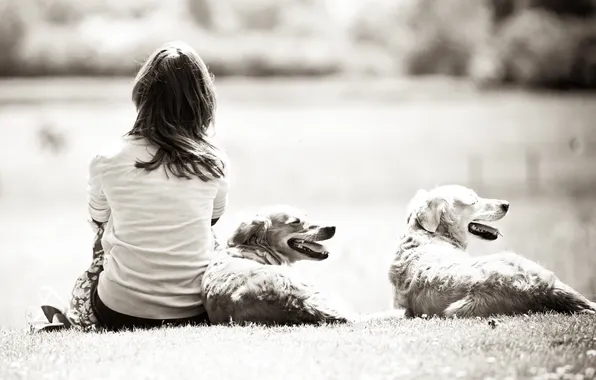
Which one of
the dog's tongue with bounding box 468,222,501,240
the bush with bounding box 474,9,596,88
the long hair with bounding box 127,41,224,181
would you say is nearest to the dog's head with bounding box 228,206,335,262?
the long hair with bounding box 127,41,224,181

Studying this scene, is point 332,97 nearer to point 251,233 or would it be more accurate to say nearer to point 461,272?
point 251,233

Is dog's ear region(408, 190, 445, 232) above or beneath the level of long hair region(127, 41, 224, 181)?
beneath

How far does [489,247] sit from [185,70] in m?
5.30

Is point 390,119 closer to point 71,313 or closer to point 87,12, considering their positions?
point 87,12

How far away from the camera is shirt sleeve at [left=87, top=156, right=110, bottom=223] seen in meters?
4.03

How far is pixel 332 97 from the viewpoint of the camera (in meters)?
10.8

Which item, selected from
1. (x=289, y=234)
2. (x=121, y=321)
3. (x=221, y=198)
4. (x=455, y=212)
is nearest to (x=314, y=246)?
(x=289, y=234)

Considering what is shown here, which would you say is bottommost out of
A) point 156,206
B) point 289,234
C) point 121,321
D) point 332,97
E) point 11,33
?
point 121,321

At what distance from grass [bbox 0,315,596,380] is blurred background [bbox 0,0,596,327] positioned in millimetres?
6545

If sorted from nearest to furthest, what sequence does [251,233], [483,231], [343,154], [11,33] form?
[251,233], [483,231], [11,33], [343,154]

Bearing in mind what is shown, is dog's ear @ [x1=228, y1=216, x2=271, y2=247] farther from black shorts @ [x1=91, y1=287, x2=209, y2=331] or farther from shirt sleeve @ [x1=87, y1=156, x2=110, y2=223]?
shirt sleeve @ [x1=87, y1=156, x2=110, y2=223]

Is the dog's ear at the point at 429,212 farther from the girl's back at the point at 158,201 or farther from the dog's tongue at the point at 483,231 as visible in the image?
the girl's back at the point at 158,201

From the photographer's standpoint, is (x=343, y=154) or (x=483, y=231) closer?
(x=483, y=231)

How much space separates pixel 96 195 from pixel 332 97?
22.9ft
